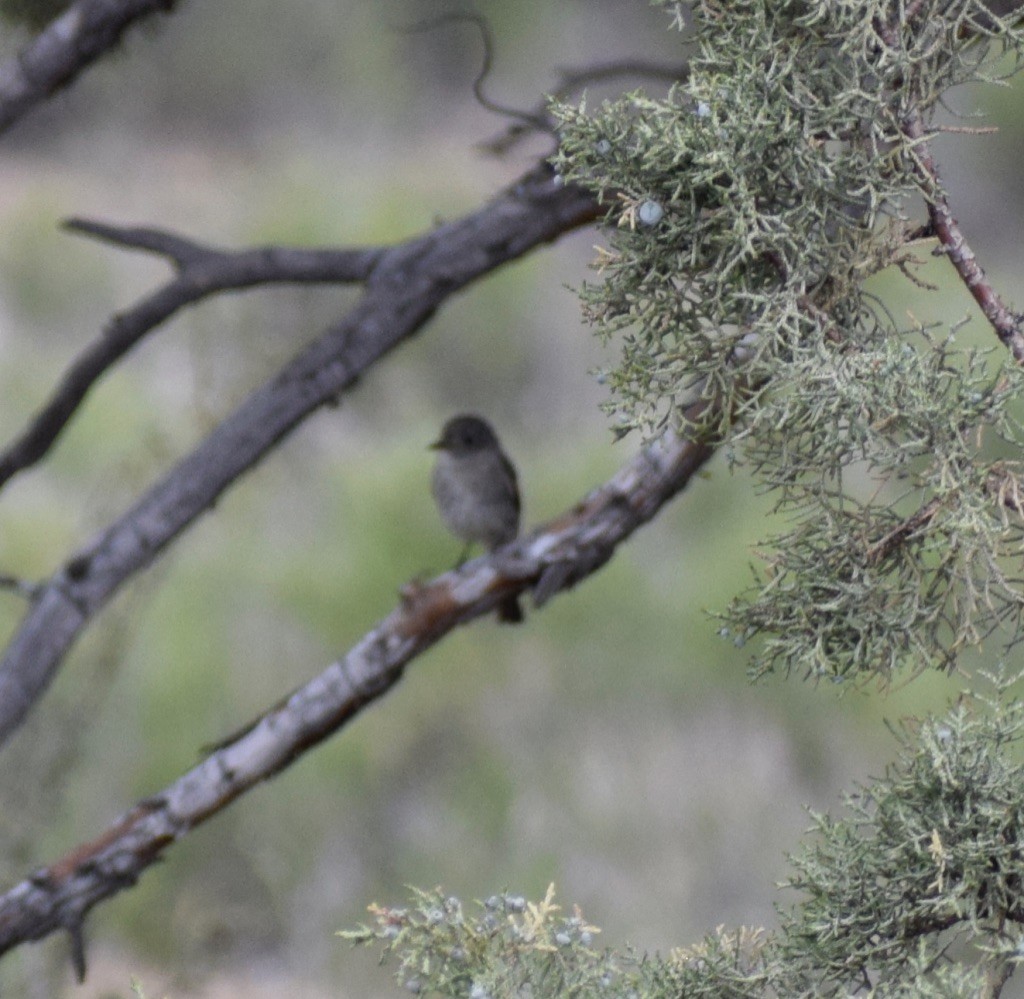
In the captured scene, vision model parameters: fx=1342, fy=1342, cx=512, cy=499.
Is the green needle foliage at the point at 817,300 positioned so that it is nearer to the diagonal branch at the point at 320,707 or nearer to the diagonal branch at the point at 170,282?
the diagonal branch at the point at 320,707

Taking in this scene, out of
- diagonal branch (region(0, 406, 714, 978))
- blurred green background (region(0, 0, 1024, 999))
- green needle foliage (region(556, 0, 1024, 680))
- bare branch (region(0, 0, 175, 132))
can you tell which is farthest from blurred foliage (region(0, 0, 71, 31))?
green needle foliage (region(556, 0, 1024, 680))

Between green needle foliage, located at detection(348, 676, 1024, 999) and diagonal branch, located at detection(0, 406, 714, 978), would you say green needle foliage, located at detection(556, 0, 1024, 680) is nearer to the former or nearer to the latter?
green needle foliage, located at detection(348, 676, 1024, 999)

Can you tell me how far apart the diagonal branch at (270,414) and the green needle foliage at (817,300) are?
59cm

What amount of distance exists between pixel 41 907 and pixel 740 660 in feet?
2.89

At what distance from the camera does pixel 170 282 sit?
1.12 meters

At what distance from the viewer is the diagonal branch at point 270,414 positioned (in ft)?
3.39

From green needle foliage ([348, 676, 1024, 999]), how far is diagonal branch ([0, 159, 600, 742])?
1.97 ft

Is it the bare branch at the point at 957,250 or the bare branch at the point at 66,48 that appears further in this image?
the bare branch at the point at 66,48

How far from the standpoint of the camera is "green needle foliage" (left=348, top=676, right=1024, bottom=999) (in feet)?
1.39

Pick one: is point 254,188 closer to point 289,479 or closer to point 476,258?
point 289,479

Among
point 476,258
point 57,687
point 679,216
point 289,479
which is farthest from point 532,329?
point 679,216

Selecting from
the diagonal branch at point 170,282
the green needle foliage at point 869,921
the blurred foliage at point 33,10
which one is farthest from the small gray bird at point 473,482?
the green needle foliage at point 869,921

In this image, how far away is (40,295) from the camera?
176 centimetres

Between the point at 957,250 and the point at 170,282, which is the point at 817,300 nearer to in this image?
the point at 957,250
